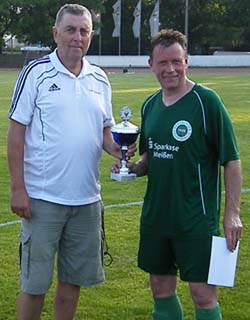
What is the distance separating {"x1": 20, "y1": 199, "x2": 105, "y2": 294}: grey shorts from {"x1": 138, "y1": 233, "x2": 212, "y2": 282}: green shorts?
0.38m

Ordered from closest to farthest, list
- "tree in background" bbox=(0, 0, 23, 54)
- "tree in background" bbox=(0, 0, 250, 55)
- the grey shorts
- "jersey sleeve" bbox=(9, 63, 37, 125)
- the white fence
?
"jersey sleeve" bbox=(9, 63, 37, 125)
the grey shorts
the white fence
"tree in background" bbox=(0, 0, 23, 54)
"tree in background" bbox=(0, 0, 250, 55)

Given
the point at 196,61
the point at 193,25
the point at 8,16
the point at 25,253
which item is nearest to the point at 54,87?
the point at 25,253

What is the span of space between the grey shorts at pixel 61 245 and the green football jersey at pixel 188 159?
501 millimetres

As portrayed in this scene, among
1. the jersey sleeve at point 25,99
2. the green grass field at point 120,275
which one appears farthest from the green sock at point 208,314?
the jersey sleeve at point 25,99

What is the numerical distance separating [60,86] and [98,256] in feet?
3.54

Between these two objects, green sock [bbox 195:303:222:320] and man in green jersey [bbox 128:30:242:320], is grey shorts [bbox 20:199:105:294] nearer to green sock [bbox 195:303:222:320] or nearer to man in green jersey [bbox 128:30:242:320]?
man in green jersey [bbox 128:30:242:320]

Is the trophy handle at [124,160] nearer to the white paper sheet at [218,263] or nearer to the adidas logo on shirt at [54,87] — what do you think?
the adidas logo on shirt at [54,87]

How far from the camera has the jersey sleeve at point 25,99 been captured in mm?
4266

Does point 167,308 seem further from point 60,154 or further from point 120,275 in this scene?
point 120,275

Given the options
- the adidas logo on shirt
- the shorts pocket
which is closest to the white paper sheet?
the shorts pocket

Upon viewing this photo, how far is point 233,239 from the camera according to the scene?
13.2 ft

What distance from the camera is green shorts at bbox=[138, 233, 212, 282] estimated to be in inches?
160

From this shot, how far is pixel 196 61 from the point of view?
61.4 metres

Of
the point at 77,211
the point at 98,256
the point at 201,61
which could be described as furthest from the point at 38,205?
the point at 201,61
